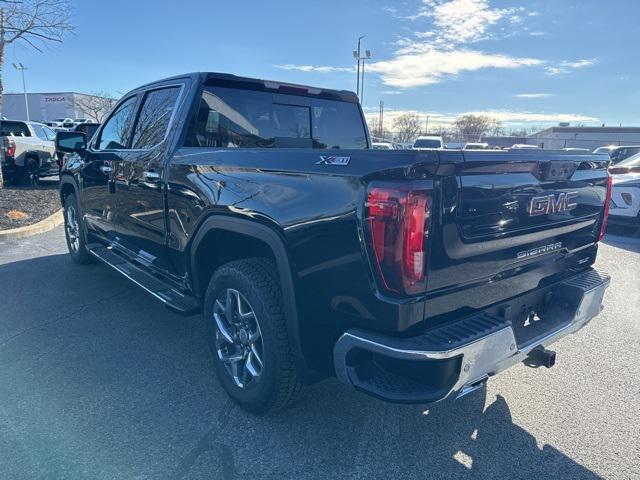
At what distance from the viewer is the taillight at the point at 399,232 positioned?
1.83 meters

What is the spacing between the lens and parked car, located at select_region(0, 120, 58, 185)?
11.8 metres

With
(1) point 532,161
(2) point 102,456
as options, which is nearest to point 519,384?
(1) point 532,161

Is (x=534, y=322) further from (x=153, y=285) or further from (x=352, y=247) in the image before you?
(x=153, y=285)

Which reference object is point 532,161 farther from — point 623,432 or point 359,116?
point 359,116

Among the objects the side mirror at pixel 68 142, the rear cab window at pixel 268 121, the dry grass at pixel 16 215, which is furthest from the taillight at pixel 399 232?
the dry grass at pixel 16 215

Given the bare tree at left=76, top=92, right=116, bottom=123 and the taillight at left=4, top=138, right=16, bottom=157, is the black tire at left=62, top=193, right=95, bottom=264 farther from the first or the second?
the bare tree at left=76, top=92, right=116, bottom=123

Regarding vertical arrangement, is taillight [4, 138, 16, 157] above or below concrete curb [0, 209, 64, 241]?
above

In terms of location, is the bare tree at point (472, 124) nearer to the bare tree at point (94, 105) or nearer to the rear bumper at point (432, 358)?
the bare tree at point (94, 105)

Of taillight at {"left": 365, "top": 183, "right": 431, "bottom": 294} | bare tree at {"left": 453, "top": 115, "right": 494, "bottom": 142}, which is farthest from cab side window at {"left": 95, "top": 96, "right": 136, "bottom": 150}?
bare tree at {"left": 453, "top": 115, "right": 494, "bottom": 142}

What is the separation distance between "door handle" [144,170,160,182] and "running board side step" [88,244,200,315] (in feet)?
2.83

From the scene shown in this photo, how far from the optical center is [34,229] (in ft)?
24.8

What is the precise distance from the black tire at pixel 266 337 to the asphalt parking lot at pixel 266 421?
197 mm

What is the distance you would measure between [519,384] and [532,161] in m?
1.74

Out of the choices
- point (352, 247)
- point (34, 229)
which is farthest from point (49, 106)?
point (352, 247)
